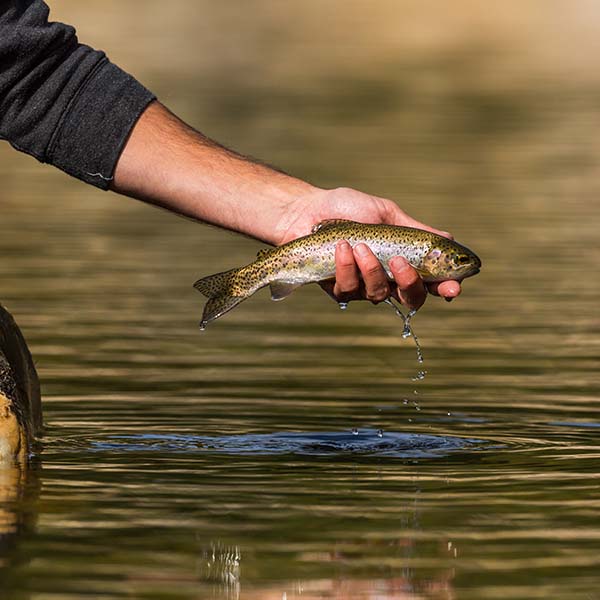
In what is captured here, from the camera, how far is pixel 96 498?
25.2 ft

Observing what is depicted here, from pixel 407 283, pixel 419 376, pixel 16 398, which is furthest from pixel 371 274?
pixel 419 376

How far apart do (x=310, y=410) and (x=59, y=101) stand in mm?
2764

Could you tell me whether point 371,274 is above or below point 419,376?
above

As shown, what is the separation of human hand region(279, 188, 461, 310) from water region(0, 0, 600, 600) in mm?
695

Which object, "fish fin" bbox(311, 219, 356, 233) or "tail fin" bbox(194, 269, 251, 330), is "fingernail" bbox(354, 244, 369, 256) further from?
"tail fin" bbox(194, 269, 251, 330)

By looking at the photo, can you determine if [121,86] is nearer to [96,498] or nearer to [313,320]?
[96,498]

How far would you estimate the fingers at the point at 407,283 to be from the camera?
25.5 feet

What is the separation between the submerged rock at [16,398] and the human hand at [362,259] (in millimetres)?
1282

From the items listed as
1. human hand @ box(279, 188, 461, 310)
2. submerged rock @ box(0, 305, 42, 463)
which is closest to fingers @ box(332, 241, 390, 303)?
human hand @ box(279, 188, 461, 310)

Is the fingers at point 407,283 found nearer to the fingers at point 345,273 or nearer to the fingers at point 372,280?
the fingers at point 372,280

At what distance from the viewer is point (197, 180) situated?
7.98 m

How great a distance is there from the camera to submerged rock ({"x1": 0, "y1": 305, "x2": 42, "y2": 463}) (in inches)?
335

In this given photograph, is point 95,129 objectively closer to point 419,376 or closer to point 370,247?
point 370,247

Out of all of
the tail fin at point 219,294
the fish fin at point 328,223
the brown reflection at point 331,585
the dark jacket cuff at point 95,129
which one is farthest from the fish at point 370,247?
the brown reflection at point 331,585
